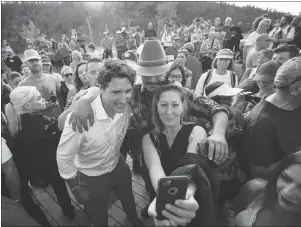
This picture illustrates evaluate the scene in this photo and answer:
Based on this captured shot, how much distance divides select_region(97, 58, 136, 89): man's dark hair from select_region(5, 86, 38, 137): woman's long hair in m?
1.10

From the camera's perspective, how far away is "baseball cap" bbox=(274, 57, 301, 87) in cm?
178

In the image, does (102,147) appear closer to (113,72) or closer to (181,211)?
(113,72)

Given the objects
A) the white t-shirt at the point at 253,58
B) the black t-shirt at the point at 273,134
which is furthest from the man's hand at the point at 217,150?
the white t-shirt at the point at 253,58

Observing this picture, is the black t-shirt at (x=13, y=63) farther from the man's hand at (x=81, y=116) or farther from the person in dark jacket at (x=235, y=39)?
the person in dark jacket at (x=235, y=39)

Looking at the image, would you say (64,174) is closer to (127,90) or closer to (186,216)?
(127,90)

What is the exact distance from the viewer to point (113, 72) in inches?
66.2

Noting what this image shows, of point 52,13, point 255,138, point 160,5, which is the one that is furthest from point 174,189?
point 52,13

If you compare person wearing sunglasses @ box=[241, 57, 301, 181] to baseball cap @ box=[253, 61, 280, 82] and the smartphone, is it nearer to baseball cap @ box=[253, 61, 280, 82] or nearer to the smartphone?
baseball cap @ box=[253, 61, 280, 82]

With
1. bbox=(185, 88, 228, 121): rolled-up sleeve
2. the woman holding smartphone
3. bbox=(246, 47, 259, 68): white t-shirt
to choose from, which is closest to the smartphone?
the woman holding smartphone

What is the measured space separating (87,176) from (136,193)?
4.60 ft

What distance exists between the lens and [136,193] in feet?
10.3

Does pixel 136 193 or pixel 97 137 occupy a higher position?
→ pixel 97 137

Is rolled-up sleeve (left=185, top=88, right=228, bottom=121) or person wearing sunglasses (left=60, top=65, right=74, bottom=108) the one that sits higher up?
rolled-up sleeve (left=185, top=88, right=228, bottom=121)

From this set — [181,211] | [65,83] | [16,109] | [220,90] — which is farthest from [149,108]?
[65,83]
